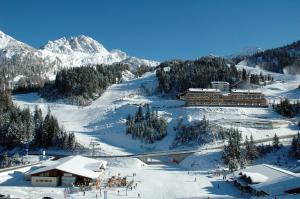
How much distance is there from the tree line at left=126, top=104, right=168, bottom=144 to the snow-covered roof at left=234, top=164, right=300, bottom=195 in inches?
1729


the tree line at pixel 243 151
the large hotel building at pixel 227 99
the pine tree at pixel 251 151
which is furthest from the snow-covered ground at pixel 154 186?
the large hotel building at pixel 227 99

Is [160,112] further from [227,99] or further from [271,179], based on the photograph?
[271,179]

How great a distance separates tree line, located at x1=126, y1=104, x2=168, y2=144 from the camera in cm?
11275

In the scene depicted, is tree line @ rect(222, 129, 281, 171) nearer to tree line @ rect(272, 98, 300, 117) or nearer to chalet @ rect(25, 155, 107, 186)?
chalet @ rect(25, 155, 107, 186)

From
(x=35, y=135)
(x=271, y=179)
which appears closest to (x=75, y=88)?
(x=35, y=135)

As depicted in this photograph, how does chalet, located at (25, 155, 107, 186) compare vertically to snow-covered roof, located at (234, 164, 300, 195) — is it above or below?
below

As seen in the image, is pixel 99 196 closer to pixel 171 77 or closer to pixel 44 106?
pixel 44 106

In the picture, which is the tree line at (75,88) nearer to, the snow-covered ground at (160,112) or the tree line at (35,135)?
the snow-covered ground at (160,112)

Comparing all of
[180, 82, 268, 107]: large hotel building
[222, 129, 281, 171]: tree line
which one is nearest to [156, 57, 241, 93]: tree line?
[180, 82, 268, 107]: large hotel building

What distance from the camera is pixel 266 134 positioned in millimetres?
107812

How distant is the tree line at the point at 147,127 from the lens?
112750 mm

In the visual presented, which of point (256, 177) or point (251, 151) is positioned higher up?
point (251, 151)

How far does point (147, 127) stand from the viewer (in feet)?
375

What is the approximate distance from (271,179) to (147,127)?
184 feet
